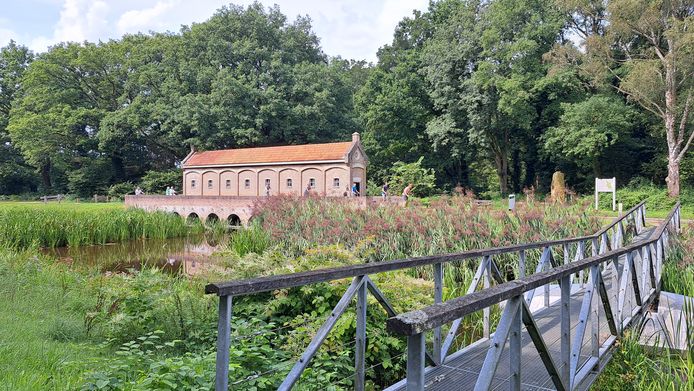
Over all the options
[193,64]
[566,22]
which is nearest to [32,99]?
[193,64]

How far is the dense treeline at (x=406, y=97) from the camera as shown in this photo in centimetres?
2608

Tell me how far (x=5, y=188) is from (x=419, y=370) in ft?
201

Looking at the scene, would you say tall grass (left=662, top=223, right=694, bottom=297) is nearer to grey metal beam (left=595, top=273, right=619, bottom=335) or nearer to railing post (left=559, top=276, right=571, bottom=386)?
grey metal beam (left=595, top=273, right=619, bottom=335)

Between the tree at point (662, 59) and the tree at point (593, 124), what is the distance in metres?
1.46

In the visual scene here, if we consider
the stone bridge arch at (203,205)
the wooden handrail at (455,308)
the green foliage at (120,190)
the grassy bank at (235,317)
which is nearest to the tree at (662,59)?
the grassy bank at (235,317)

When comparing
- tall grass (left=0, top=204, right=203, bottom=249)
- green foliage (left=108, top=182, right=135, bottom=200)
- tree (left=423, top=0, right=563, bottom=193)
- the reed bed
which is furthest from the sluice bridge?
green foliage (left=108, top=182, right=135, bottom=200)

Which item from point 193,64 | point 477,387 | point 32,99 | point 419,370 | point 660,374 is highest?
point 193,64

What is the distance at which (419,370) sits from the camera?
1450 millimetres

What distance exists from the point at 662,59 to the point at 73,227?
27.8m

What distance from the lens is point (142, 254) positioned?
16.8 meters

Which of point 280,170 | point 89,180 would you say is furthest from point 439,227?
point 89,180

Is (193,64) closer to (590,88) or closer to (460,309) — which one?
(590,88)

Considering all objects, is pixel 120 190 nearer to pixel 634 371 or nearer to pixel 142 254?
pixel 142 254

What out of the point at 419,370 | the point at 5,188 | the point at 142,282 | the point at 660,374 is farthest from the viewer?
the point at 5,188
